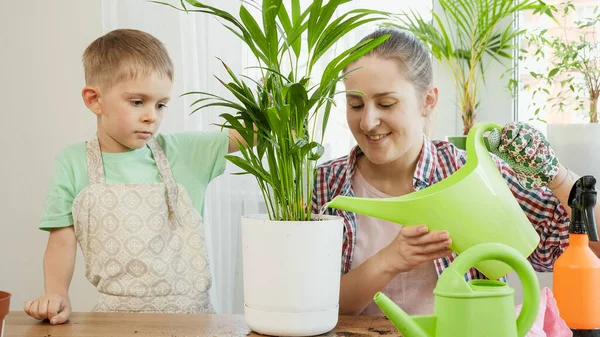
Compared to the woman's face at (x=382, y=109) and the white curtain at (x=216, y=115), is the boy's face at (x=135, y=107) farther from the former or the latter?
the white curtain at (x=216, y=115)

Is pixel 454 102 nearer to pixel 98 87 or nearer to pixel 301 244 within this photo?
pixel 98 87

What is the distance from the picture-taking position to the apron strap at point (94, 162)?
147 centimetres

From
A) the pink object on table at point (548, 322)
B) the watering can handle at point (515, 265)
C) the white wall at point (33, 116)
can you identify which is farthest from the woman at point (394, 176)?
the white wall at point (33, 116)

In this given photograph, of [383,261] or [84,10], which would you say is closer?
[383,261]

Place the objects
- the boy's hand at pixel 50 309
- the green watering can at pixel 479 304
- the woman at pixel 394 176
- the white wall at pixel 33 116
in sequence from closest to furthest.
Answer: the green watering can at pixel 479 304
the boy's hand at pixel 50 309
the woman at pixel 394 176
the white wall at pixel 33 116

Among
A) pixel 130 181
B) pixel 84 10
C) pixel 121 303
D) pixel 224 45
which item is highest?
pixel 84 10

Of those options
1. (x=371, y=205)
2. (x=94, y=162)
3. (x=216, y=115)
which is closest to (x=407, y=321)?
(x=371, y=205)

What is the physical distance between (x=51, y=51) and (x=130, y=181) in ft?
3.63

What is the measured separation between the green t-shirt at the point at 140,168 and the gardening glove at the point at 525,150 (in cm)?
72

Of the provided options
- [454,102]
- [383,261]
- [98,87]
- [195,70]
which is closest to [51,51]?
[195,70]

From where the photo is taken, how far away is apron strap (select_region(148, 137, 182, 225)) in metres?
1.49

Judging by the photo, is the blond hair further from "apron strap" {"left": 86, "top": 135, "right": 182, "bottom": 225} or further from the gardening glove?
the gardening glove

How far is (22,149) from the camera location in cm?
240

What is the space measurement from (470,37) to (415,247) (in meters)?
1.28
